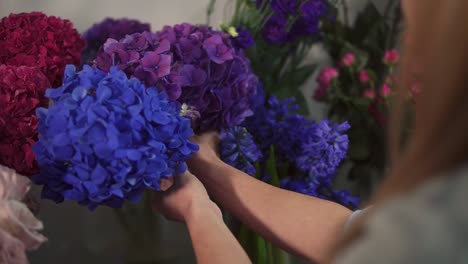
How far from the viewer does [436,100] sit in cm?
28

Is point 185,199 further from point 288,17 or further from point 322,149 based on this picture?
point 288,17

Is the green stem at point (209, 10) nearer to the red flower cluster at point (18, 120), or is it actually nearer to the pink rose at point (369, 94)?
the pink rose at point (369, 94)

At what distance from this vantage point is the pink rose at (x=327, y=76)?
1.05 m

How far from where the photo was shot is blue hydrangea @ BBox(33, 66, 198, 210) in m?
0.50

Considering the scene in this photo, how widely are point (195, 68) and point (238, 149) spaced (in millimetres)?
140

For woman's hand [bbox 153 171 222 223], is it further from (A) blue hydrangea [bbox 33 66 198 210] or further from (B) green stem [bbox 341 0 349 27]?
(B) green stem [bbox 341 0 349 27]

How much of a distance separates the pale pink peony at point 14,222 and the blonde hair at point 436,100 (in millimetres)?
327

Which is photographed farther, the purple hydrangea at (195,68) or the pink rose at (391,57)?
the pink rose at (391,57)

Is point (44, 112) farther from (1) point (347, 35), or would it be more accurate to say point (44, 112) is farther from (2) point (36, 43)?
(1) point (347, 35)

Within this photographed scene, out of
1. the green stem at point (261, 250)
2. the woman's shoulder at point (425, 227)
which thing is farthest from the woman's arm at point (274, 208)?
the woman's shoulder at point (425, 227)

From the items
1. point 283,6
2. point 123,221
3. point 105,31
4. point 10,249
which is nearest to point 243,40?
point 283,6

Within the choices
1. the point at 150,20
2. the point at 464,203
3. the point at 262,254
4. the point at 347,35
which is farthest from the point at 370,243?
the point at 347,35

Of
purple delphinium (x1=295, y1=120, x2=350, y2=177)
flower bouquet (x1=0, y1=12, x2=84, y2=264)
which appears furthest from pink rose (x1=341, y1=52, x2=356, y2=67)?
flower bouquet (x1=0, y1=12, x2=84, y2=264)

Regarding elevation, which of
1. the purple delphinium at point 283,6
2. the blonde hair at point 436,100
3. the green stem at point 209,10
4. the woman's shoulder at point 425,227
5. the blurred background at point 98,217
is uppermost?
the blonde hair at point 436,100
